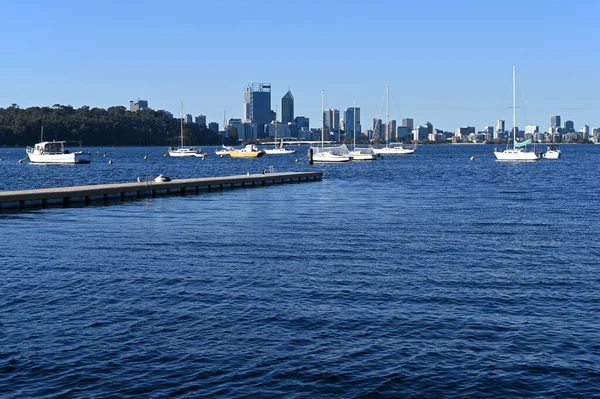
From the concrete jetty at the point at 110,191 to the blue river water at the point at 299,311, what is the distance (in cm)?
1132

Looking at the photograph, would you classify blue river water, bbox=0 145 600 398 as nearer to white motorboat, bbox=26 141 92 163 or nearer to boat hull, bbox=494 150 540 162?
white motorboat, bbox=26 141 92 163

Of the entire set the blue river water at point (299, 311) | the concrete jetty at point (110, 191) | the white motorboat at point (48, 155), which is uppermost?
the white motorboat at point (48, 155)

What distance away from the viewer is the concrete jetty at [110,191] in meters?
51.5

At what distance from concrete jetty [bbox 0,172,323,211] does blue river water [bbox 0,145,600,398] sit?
37.1 ft

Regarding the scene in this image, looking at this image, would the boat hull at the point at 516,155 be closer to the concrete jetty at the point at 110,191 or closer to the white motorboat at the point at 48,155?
the concrete jetty at the point at 110,191

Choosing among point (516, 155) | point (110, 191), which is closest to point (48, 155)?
point (110, 191)

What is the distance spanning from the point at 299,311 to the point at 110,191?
40.7 m

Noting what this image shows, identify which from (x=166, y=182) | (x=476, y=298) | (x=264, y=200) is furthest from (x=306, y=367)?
(x=166, y=182)

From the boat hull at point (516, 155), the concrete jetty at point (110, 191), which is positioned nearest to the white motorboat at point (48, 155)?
the concrete jetty at point (110, 191)

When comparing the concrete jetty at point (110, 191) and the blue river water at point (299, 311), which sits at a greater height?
the concrete jetty at point (110, 191)

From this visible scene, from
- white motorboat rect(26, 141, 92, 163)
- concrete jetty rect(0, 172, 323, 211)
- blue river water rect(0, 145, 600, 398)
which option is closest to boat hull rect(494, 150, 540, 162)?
concrete jetty rect(0, 172, 323, 211)

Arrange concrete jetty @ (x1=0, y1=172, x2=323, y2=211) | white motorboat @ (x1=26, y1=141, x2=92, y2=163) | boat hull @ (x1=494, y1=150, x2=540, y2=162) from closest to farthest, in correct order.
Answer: concrete jetty @ (x1=0, y1=172, x2=323, y2=211)
white motorboat @ (x1=26, y1=141, x2=92, y2=163)
boat hull @ (x1=494, y1=150, x2=540, y2=162)

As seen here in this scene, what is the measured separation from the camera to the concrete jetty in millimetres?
51469

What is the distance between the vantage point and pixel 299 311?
2059cm
